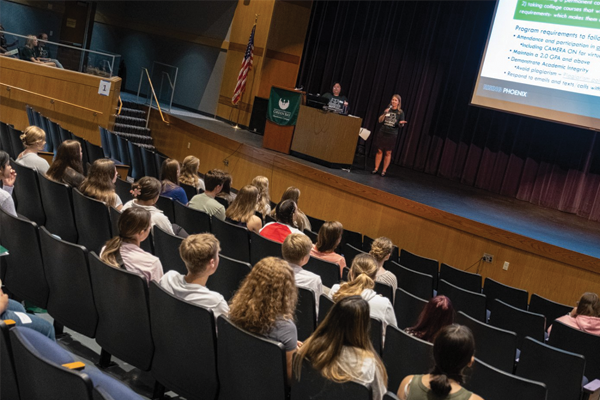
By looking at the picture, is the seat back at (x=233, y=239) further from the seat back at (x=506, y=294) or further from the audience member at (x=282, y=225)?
the seat back at (x=506, y=294)

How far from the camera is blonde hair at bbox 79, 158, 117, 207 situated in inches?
191

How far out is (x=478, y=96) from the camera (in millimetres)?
10391

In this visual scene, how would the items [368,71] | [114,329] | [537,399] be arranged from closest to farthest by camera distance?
[537,399] < [114,329] < [368,71]

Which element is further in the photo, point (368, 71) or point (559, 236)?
point (368, 71)

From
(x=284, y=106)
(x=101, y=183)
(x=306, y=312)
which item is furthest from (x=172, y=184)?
(x=284, y=106)

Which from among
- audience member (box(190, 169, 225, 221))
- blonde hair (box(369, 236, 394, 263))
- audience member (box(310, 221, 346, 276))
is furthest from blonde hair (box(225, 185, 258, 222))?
blonde hair (box(369, 236, 394, 263))

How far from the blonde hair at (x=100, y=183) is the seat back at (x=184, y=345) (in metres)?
2.04

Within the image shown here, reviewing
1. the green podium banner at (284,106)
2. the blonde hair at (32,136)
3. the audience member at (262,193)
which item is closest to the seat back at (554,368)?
the audience member at (262,193)

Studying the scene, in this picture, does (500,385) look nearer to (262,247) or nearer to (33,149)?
(262,247)

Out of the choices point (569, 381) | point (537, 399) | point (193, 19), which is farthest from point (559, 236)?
point (193, 19)

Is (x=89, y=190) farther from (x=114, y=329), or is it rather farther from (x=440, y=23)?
(x=440, y=23)

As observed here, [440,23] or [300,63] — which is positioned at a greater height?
[440,23]

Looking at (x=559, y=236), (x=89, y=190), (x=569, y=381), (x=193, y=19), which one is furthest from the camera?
(x=193, y=19)

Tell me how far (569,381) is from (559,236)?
469 centimetres
